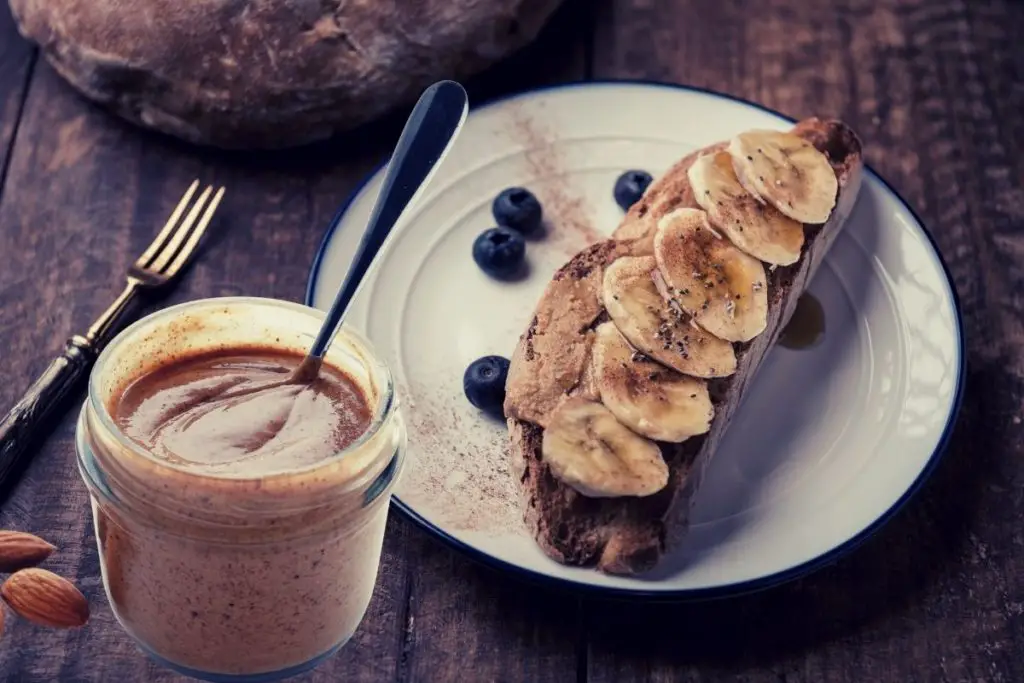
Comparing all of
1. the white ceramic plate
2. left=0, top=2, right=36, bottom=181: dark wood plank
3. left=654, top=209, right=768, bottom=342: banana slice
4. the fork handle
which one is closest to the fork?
the fork handle

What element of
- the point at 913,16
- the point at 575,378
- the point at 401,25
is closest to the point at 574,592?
the point at 575,378

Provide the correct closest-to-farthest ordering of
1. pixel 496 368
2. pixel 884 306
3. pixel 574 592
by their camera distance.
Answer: pixel 574 592
pixel 496 368
pixel 884 306

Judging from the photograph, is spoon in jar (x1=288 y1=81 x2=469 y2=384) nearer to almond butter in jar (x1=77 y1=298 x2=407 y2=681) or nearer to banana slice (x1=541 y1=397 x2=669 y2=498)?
almond butter in jar (x1=77 y1=298 x2=407 y2=681)

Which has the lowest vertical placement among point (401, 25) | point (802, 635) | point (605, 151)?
point (802, 635)

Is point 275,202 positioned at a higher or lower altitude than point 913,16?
higher

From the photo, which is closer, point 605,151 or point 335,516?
point 335,516

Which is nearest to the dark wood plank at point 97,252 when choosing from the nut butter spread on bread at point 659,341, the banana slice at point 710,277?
the nut butter spread on bread at point 659,341

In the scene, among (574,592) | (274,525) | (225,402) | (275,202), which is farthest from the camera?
(275,202)

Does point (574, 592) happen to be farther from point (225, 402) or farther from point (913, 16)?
point (913, 16)
